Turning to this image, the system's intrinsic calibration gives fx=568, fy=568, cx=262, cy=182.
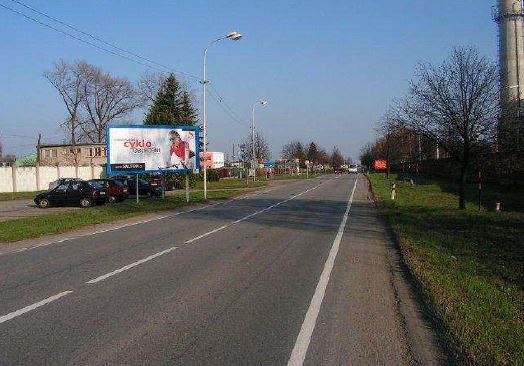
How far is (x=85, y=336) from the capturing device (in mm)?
6035

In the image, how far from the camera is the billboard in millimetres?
33112

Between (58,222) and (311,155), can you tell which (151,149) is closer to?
(58,222)

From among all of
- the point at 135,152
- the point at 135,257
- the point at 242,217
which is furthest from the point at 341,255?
the point at 135,152

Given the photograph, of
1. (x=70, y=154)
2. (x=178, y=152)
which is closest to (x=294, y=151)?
(x=70, y=154)

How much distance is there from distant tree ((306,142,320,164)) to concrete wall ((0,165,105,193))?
101 m

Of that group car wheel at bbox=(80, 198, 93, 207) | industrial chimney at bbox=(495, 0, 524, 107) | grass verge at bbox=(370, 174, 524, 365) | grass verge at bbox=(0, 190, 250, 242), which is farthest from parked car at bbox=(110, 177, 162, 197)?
industrial chimney at bbox=(495, 0, 524, 107)

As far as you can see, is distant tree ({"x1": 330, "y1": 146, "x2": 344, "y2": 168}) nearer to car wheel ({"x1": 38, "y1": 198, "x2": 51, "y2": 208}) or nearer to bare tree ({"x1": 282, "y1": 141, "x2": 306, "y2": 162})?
bare tree ({"x1": 282, "y1": 141, "x2": 306, "y2": 162})

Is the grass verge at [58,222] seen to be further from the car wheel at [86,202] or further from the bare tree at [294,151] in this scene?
the bare tree at [294,151]

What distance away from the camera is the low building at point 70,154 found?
85.5 meters

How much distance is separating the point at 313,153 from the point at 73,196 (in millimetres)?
130655

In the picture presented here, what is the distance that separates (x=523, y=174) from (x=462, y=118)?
68.6 ft

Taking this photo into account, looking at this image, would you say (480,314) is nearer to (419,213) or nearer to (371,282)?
(371,282)

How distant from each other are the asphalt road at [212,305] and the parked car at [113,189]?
2029 centimetres

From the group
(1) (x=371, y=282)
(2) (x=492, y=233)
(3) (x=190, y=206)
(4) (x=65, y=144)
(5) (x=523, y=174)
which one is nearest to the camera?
(1) (x=371, y=282)
